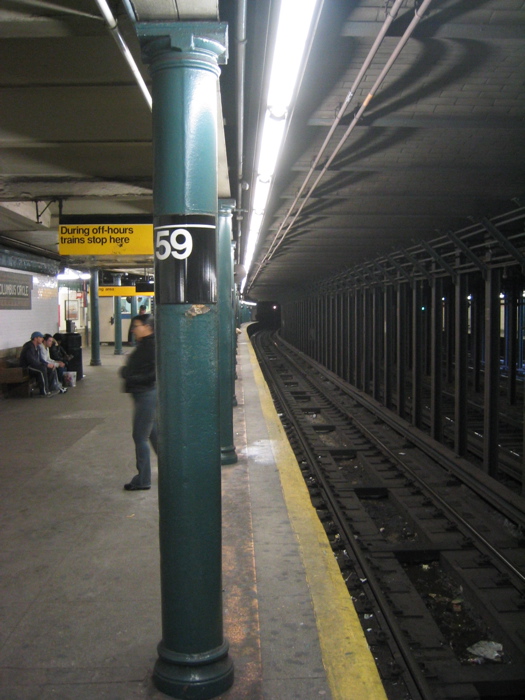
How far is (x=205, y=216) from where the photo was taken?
9.14ft

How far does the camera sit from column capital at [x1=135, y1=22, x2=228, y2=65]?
2.73 meters

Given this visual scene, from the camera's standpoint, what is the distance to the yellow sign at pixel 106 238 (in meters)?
8.73

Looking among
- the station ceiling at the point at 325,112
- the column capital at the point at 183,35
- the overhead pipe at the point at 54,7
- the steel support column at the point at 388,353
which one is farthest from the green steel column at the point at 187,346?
the steel support column at the point at 388,353

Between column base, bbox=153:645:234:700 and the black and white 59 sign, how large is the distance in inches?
63.4

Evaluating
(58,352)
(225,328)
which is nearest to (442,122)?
(225,328)

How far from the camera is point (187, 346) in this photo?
2812 mm

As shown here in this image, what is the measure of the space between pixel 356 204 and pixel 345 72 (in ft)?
15.0

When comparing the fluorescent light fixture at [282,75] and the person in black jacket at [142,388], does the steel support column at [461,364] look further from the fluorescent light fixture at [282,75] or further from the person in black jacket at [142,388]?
the person in black jacket at [142,388]

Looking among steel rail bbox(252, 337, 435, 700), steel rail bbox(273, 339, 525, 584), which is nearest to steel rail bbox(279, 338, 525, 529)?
steel rail bbox(273, 339, 525, 584)

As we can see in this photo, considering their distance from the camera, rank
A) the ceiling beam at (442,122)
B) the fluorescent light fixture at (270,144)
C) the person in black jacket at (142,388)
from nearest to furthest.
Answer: the fluorescent light fixture at (270,144)
the ceiling beam at (442,122)
the person in black jacket at (142,388)

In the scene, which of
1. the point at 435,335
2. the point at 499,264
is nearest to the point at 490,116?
the point at 499,264

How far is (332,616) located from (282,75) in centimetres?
323

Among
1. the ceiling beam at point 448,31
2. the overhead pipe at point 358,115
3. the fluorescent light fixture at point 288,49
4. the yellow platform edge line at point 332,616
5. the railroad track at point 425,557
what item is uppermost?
the ceiling beam at point 448,31

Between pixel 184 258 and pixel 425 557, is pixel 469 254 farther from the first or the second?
pixel 184 258
